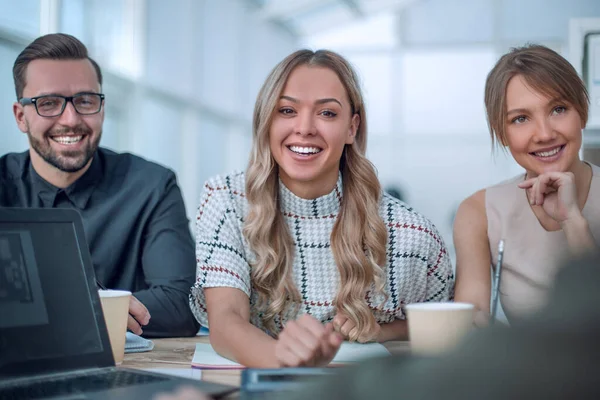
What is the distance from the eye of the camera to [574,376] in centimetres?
36

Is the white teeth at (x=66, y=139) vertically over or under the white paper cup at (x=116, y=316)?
over

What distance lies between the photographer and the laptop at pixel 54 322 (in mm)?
940

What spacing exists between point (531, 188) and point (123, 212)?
4.12ft

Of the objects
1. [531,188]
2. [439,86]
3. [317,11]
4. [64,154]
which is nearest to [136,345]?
[64,154]

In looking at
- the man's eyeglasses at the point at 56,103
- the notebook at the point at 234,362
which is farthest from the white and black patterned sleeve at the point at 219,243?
the man's eyeglasses at the point at 56,103

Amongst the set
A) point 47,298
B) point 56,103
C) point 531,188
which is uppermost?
→ point 56,103

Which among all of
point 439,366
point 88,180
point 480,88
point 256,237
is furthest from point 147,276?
point 480,88

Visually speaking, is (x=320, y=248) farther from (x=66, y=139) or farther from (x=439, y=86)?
(x=439, y=86)

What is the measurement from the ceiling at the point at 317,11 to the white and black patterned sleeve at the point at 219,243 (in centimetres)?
842

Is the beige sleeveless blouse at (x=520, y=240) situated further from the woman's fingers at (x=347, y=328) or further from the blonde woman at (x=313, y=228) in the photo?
the woman's fingers at (x=347, y=328)

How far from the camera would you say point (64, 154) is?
222 centimetres

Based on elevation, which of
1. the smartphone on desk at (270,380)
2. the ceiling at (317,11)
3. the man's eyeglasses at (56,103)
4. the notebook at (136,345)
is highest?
the ceiling at (317,11)

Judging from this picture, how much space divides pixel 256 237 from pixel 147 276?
0.57 metres

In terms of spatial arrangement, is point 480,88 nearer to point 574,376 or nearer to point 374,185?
point 374,185
